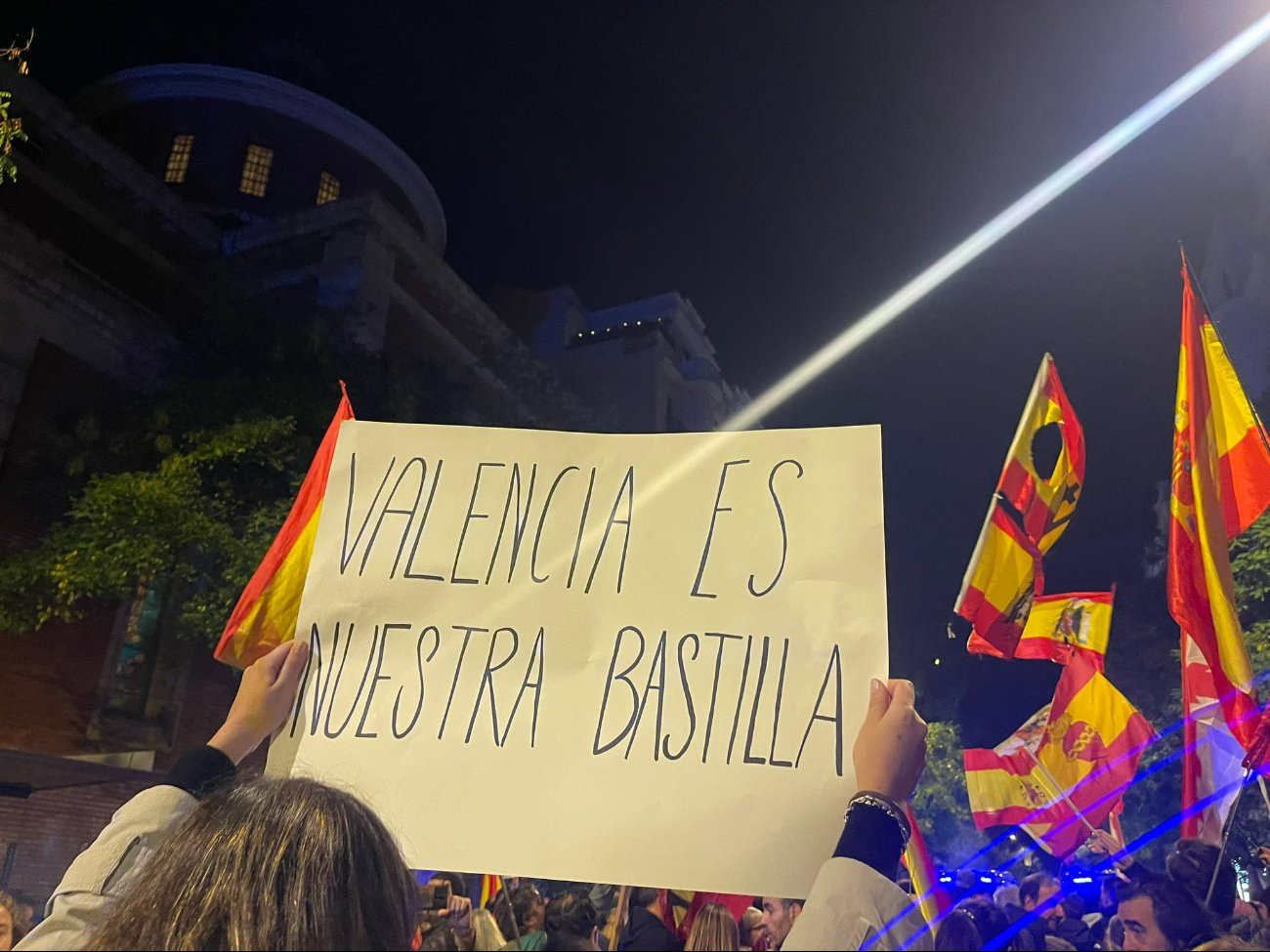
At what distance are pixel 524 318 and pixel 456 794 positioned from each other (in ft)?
92.6

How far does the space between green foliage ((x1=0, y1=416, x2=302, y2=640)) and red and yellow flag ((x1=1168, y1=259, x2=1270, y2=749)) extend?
7702 millimetres

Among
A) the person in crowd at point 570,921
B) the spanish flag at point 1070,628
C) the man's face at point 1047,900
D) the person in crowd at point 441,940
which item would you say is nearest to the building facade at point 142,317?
the person in crowd at point 570,921

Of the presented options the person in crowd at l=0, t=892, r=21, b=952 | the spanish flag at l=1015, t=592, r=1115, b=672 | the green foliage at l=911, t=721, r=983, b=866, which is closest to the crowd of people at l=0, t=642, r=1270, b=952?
the person in crowd at l=0, t=892, r=21, b=952

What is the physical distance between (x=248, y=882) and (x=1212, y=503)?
15.0 ft

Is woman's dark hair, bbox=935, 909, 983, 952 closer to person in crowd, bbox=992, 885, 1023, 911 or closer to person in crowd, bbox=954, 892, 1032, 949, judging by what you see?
person in crowd, bbox=954, 892, 1032, 949

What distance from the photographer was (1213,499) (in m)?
4.52

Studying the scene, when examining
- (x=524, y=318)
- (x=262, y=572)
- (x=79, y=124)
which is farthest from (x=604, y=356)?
(x=262, y=572)

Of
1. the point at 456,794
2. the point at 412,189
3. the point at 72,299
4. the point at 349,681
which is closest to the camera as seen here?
the point at 456,794

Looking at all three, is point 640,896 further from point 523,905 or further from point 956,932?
point 523,905

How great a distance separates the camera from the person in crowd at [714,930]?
6.51 ft

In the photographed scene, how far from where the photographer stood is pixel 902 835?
4.94 feet

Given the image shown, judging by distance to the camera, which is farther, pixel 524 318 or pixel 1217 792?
pixel 524 318

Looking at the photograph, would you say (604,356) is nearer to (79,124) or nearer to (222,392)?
(79,124)

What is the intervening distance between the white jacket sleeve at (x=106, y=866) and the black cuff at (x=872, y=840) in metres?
1.11
